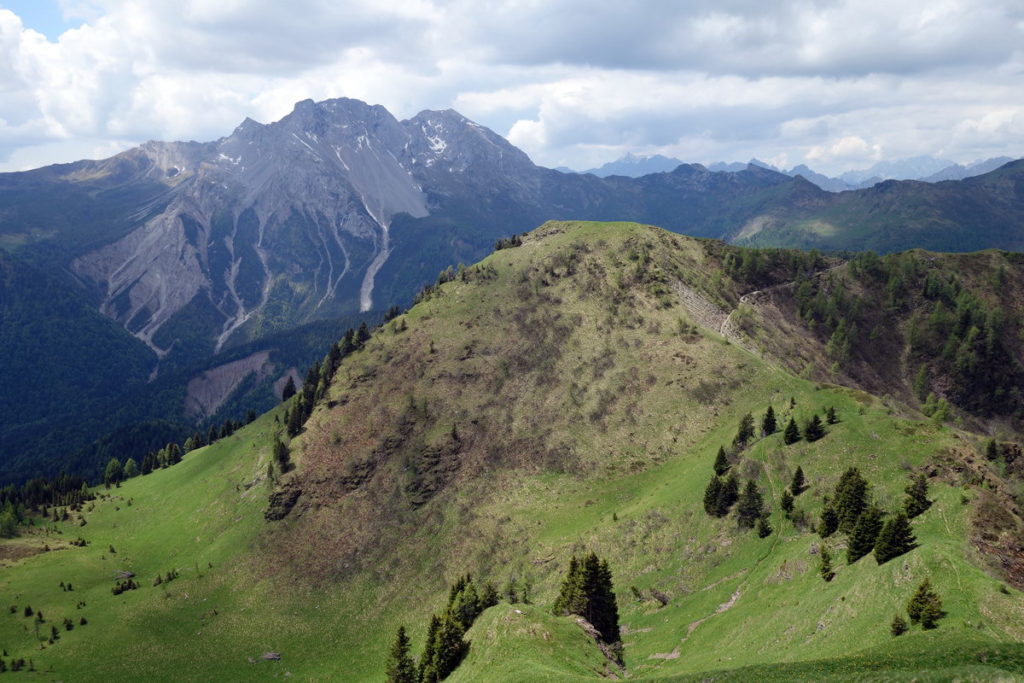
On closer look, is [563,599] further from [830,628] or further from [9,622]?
[9,622]

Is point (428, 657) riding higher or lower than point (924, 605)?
lower

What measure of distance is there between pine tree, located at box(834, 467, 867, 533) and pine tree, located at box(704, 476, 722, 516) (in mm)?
20200

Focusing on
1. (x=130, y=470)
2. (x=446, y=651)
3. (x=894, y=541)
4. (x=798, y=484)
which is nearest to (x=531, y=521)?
(x=798, y=484)

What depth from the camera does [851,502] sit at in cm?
6612

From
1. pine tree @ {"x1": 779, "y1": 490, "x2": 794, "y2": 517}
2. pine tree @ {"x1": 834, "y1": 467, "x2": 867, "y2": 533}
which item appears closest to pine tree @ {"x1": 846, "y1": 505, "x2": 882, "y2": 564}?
pine tree @ {"x1": 834, "y1": 467, "x2": 867, "y2": 533}

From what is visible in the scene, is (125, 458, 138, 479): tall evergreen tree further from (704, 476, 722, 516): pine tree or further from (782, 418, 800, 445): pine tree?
(782, 418, 800, 445): pine tree

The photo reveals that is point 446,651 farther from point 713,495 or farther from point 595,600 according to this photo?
point 713,495

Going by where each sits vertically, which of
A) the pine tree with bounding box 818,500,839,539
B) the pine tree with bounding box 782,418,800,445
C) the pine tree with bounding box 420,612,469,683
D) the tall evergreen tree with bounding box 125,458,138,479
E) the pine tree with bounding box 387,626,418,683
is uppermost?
the pine tree with bounding box 782,418,800,445

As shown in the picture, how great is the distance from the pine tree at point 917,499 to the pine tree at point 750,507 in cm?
1876

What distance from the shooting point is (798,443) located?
3666 inches

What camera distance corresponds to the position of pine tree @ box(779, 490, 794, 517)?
79.8m

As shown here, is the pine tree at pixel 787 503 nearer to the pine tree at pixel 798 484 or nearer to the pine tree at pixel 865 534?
the pine tree at pixel 798 484

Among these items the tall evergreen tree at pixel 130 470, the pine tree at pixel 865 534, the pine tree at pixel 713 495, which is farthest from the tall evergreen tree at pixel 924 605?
the tall evergreen tree at pixel 130 470

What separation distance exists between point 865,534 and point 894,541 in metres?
5.74
